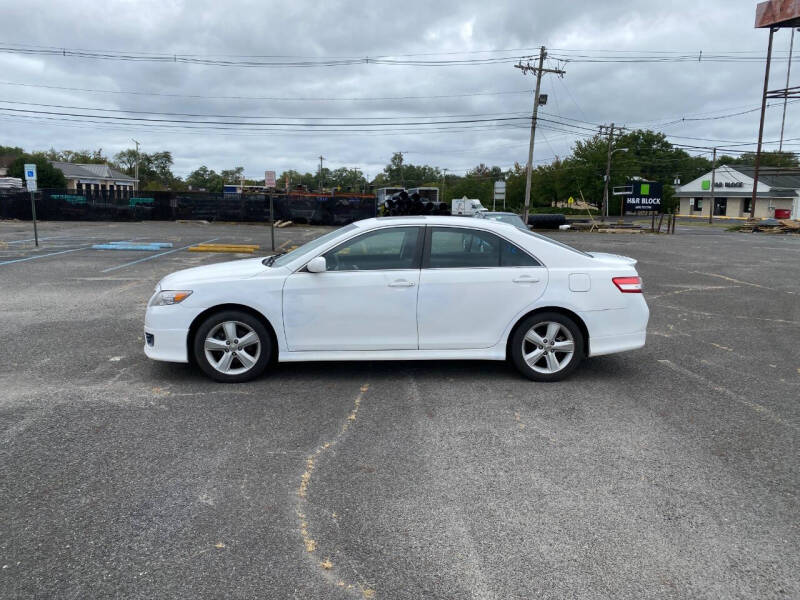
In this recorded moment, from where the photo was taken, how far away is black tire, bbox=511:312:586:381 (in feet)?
18.6

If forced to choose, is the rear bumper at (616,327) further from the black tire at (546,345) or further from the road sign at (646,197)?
the road sign at (646,197)

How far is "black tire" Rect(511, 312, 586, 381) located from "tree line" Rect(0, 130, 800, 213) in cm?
4441

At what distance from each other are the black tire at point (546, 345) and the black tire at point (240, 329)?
2.29m

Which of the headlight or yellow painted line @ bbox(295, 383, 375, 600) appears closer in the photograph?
yellow painted line @ bbox(295, 383, 375, 600)

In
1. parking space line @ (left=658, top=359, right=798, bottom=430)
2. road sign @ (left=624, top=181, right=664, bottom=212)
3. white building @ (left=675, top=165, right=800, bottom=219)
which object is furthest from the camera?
white building @ (left=675, top=165, right=800, bottom=219)

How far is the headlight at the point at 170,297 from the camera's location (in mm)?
5465

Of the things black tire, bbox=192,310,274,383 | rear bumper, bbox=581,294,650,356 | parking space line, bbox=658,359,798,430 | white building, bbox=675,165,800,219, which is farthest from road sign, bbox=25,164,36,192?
white building, bbox=675,165,800,219

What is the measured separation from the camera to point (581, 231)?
39.7 m

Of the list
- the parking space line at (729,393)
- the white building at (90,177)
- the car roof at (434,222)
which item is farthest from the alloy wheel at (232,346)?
the white building at (90,177)

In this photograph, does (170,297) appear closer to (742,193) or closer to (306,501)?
(306,501)

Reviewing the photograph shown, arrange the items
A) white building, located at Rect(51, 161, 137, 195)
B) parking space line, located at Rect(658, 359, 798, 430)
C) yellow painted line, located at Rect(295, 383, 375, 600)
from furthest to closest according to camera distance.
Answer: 1. white building, located at Rect(51, 161, 137, 195)
2. parking space line, located at Rect(658, 359, 798, 430)
3. yellow painted line, located at Rect(295, 383, 375, 600)

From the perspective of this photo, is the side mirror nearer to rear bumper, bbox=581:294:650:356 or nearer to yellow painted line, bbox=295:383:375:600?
yellow painted line, bbox=295:383:375:600

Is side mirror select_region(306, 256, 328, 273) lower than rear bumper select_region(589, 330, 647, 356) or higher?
higher

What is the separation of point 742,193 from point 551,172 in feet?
85.7
